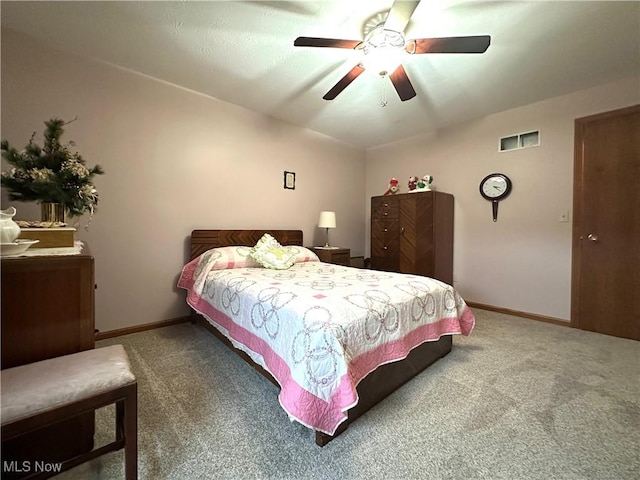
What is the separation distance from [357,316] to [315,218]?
296 cm

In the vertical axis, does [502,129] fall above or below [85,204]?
above

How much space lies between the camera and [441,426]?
1422 millimetres

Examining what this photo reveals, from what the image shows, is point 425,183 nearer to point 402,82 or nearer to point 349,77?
point 402,82

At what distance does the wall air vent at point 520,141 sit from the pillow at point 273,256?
10.2 feet

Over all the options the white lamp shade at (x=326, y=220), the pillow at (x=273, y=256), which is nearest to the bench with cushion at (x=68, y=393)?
the pillow at (x=273, y=256)

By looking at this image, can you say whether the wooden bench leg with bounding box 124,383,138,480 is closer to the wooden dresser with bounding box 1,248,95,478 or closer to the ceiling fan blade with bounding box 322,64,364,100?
the wooden dresser with bounding box 1,248,95,478

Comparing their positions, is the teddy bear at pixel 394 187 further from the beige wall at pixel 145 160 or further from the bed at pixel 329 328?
the bed at pixel 329 328

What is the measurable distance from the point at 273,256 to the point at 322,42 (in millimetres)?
1872

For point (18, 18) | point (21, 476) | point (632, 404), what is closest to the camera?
point (21, 476)

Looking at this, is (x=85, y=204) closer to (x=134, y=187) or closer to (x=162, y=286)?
(x=134, y=187)

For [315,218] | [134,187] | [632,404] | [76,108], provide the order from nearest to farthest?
1. [632,404]
2. [76,108]
3. [134,187]
4. [315,218]

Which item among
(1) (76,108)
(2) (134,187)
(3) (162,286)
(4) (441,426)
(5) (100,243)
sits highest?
(1) (76,108)

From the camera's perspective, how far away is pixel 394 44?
5.81 feet

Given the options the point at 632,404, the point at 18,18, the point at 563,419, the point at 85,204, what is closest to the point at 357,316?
the point at 563,419
